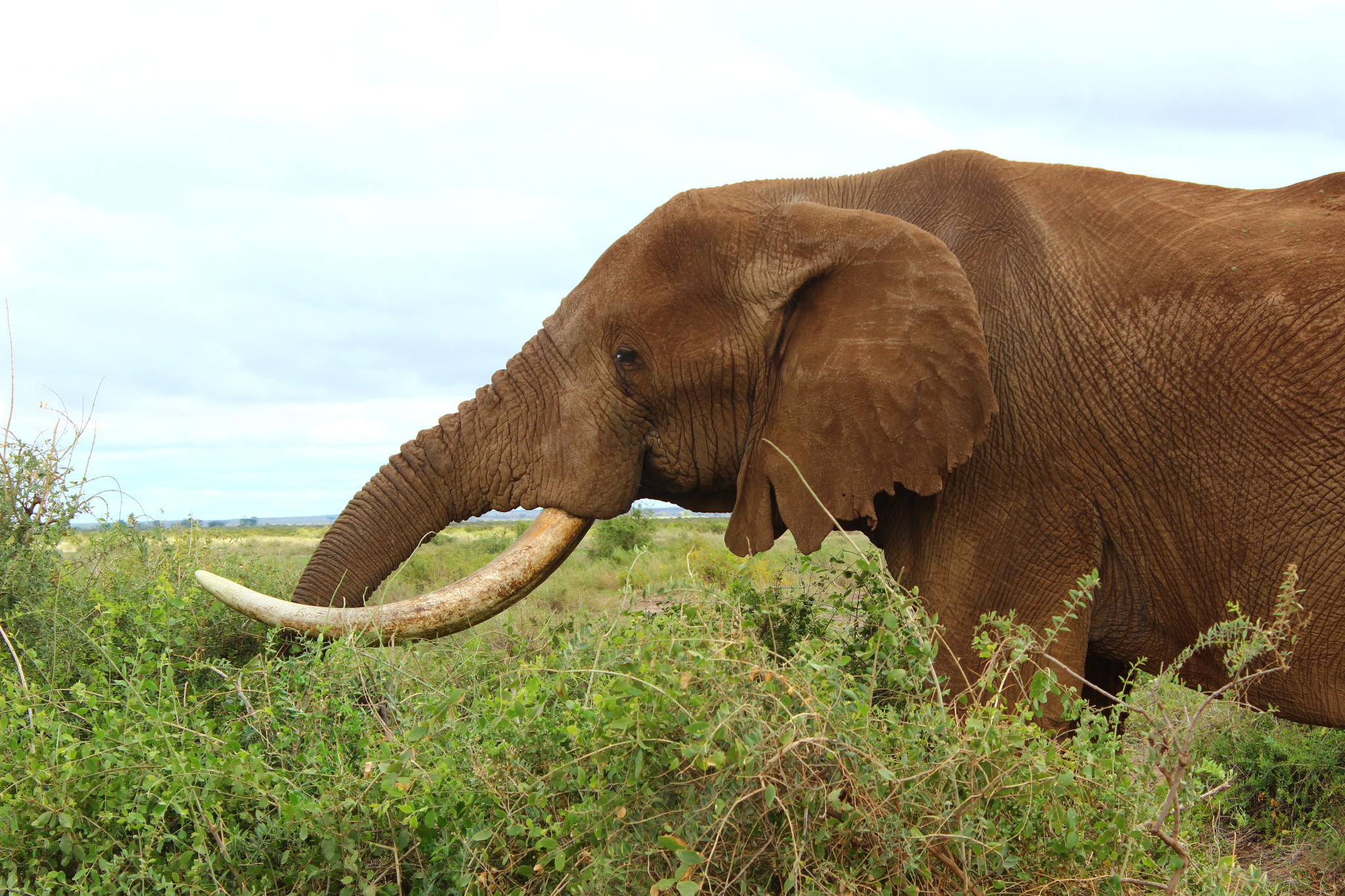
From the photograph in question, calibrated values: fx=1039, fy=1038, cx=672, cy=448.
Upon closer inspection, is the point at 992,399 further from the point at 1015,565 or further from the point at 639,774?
the point at 639,774

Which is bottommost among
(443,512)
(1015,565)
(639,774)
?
(639,774)

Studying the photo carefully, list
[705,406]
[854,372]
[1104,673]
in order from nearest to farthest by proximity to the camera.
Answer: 1. [854,372]
2. [705,406]
3. [1104,673]

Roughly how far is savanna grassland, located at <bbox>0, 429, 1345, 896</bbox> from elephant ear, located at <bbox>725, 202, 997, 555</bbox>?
0.37 m

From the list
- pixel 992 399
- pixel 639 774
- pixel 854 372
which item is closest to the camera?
pixel 639 774

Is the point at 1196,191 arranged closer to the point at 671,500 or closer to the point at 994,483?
the point at 994,483

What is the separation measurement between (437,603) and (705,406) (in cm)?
153

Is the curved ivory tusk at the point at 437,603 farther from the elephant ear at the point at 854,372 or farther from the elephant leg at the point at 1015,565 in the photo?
the elephant leg at the point at 1015,565

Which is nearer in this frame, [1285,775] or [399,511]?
[399,511]

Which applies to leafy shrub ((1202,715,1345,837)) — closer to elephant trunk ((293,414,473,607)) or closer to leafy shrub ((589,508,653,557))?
elephant trunk ((293,414,473,607))

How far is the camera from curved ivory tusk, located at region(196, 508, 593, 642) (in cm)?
462

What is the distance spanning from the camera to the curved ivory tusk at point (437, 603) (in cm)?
462

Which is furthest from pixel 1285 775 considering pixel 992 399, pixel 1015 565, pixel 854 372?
pixel 854 372

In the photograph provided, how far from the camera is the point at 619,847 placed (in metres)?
2.55

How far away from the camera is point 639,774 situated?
8.14 feet
